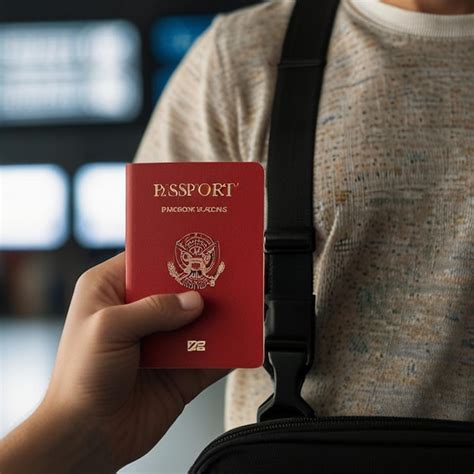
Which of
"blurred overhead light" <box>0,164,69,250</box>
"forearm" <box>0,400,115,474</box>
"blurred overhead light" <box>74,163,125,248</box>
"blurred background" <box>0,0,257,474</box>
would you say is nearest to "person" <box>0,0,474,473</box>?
"forearm" <box>0,400,115,474</box>

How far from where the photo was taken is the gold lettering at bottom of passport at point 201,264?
76 centimetres

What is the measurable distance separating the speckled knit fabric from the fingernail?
18 cm

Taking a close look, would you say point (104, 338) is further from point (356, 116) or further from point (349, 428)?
point (356, 116)

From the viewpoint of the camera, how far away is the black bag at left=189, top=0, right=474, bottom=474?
74cm

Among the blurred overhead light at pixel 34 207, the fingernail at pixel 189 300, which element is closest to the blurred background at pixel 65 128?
the blurred overhead light at pixel 34 207

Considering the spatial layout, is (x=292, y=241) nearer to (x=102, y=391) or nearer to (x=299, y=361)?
(x=299, y=361)

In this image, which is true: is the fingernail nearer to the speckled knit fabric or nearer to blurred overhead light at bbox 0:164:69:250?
the speckled knit fabric

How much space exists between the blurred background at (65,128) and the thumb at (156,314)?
3653 millimetres

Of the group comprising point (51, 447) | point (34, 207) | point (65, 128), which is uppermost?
point (51, 447)

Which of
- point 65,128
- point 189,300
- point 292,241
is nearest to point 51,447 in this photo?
point 189,300

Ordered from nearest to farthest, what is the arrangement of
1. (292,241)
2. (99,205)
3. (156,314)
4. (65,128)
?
(156,314) < (292,241) < (65,128) < (99,205)

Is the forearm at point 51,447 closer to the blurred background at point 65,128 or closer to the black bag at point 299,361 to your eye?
the black bag at point 299,361

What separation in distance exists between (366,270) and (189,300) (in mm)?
221

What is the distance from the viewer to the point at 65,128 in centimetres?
481
